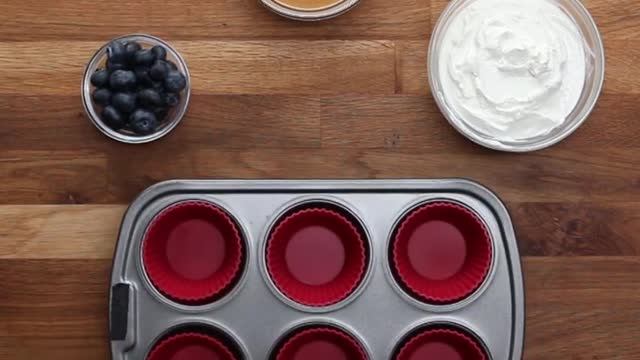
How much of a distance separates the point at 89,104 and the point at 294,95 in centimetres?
23

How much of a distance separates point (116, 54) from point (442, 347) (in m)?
0.49

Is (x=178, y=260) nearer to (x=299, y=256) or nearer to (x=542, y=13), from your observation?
(x=299, y=256)

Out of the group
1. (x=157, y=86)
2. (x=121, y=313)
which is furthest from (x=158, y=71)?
(x=121, y=313)

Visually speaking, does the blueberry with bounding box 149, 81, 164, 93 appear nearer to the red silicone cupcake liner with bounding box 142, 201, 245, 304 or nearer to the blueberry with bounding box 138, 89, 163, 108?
the blueberry with bounding box 138, 89, 163, 108

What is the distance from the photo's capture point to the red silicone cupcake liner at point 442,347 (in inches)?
35.2

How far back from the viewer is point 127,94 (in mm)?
882

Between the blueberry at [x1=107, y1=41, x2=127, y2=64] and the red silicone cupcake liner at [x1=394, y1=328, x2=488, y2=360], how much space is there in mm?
444

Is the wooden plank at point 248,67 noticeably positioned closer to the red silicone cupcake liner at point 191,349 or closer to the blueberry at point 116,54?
the blueberry at point 116,54

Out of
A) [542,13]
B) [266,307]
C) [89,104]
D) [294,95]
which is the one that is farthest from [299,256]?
[542,13]

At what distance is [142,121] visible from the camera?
0.89m

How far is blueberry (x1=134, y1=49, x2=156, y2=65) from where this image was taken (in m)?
0.88

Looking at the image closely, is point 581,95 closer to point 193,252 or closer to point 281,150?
point 281,150

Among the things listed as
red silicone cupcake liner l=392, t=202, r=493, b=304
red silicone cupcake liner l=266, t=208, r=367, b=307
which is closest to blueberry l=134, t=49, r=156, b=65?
red silicone cupcake liner l=266, t=208, r=367, b=307

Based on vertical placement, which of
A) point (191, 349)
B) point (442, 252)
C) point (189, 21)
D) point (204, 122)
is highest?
point (189, 21)
